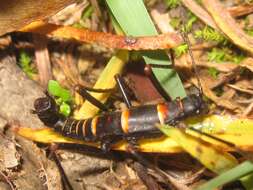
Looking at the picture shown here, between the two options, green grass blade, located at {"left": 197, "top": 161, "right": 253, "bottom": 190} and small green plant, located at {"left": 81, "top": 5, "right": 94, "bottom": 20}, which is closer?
green grass blade, located at {"left": 197, "top": 161, "right": 253, "bottom": 190}

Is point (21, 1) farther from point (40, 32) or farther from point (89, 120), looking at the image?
point (89, 120)

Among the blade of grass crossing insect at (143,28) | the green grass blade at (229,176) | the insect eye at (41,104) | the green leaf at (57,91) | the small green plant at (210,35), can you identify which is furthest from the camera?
the green leaf at (57,91)

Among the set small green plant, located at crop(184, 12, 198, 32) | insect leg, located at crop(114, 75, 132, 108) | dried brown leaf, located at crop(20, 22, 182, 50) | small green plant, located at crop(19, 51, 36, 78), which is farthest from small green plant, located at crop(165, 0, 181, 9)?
small green plant, located at crop(19, 51, 36, 78)

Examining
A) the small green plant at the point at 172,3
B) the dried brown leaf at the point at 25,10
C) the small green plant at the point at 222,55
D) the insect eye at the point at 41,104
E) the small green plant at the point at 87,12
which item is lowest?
the small green plant at the point at 222,55

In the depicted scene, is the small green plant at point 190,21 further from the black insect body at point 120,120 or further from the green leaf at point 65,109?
the green leaf at point 65,109

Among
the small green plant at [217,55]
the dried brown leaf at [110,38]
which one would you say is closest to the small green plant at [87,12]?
the dried brown leaf at [110,38]

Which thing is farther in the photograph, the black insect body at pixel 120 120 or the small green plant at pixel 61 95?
the small green plant at pixel 61 95

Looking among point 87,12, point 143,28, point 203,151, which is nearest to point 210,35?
point 143,28

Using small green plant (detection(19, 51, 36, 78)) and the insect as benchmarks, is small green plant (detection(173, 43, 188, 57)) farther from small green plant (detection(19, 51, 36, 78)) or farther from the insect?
small green plant (detection(19, 51, 36, 78))
